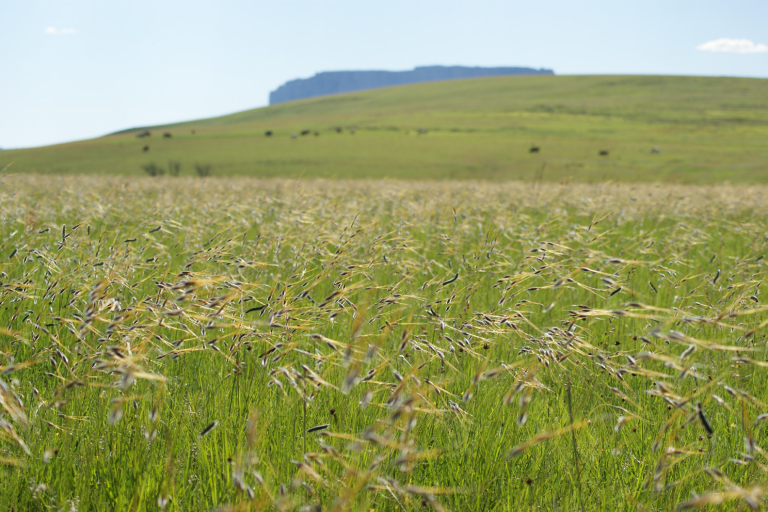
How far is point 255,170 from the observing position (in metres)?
41.9

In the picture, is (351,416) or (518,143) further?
(518,143)

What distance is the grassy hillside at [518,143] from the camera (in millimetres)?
41062

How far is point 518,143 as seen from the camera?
177ft

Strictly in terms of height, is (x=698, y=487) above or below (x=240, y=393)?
below

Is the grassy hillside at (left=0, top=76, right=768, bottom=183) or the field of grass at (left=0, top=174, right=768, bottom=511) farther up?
the grassy hillside at (left=0, top=76, right=768, bottom=183)

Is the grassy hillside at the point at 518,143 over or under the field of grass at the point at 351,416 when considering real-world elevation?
over

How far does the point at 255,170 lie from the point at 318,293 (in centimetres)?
3895

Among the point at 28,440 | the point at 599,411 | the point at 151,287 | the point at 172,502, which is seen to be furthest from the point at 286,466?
the point at 151,287

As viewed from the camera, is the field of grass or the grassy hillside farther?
the grassy hillside

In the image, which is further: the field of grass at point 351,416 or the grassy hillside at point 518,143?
the grassy hillside at point 518,143

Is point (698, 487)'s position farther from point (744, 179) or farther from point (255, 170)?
point (255, 170)

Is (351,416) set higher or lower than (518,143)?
lower

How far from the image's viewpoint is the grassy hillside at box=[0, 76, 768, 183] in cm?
4106

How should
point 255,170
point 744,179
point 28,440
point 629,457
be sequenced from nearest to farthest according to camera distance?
point 28,440 → point 629,457 → point 744,179 → point 255,170
